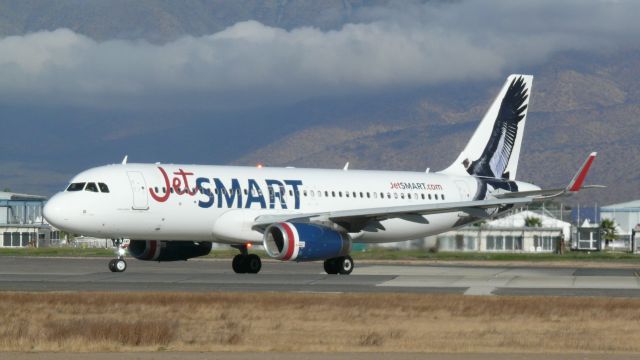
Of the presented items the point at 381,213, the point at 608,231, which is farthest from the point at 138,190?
the point at 608,231

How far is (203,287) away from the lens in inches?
1439

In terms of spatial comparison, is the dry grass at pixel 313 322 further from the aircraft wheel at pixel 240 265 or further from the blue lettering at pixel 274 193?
the aircraft wheel at pixel 240 265

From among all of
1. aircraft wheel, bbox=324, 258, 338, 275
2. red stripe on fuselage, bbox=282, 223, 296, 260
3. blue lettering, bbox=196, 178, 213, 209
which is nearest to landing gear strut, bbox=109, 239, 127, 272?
blue lettering, bbox=196, 178, 213, 209

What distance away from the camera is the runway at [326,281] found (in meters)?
36.2

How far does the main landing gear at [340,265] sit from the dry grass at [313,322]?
12.4m

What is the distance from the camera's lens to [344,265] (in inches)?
1804

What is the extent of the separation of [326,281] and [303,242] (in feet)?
9.83

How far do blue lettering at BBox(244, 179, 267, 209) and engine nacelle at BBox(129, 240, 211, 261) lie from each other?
9.35ft

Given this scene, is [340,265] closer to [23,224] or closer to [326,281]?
[326,281]

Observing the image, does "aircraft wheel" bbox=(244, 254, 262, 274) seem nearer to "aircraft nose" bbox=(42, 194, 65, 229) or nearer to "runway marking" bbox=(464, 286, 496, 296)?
"aircraft nose" bbox=(42, 194, 65, 229)

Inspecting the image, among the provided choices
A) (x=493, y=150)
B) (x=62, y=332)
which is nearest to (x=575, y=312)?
(x=62, y=332)

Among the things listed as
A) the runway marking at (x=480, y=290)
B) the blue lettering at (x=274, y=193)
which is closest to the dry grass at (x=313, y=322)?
the runway marking at (x=480, y=290)

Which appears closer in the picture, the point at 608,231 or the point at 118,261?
the point at 118,261

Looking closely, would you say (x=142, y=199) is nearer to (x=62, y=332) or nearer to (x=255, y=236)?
(x=255, y=236)
